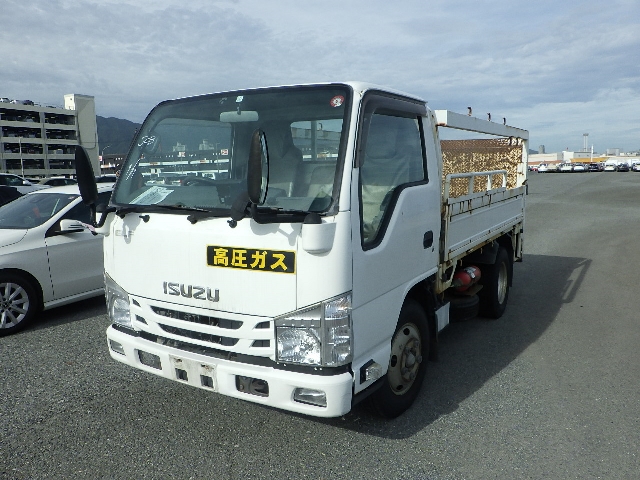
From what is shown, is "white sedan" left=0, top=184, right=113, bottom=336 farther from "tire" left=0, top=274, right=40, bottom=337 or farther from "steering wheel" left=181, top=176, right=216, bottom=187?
"steering wheel" left=181, top=176, right=216, bottom=187

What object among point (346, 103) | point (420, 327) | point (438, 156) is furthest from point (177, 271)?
point (438, 156)

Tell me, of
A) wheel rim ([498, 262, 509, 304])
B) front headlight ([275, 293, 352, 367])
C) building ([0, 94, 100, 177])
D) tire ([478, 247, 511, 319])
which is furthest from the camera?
building ([0, 94, 100, 177])

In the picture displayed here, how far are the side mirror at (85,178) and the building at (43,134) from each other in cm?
7633

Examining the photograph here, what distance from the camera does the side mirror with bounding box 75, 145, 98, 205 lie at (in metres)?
3.35

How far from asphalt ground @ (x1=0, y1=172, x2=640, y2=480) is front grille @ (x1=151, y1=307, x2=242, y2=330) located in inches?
33.7

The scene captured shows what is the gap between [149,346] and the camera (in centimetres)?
331

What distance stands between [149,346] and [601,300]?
618 centimetres

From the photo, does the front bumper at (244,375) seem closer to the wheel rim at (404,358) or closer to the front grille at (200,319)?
the front grille at (200,319)

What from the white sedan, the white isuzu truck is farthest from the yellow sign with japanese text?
the white sedan

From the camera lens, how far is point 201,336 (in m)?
3.14

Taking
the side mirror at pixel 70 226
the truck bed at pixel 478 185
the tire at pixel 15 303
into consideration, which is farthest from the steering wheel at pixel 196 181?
the tire at pixel 15 303

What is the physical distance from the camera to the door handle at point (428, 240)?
12.5 feet

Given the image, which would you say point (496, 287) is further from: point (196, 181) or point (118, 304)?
point (118, 304)

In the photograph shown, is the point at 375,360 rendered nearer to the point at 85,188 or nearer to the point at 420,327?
the point at 420,327
